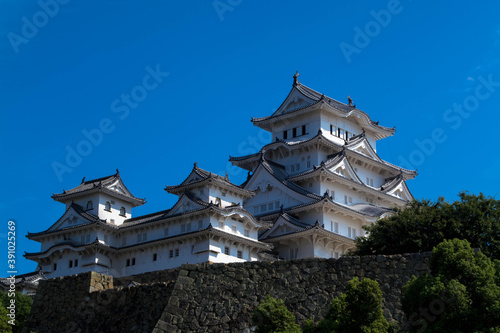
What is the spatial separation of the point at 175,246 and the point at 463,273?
41763 millimetres

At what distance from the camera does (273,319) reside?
82.4 feet

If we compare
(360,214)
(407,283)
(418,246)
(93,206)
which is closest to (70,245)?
(93,206)

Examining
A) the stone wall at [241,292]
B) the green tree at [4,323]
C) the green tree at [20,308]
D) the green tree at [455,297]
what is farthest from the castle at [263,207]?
the green tree at [455,297]

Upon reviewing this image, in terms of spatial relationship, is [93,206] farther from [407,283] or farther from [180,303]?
[407,283]

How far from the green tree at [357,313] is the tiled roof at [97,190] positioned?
47.9 m

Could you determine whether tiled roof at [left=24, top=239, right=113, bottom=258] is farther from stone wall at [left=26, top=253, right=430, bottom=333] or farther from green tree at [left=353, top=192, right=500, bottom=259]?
stone wall at [left=26, top=253, right=430, bottom=333]

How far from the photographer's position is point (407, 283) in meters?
25.5

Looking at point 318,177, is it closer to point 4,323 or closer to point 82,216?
point 82,216

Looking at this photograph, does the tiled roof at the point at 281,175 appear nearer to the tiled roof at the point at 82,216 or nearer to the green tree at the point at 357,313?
the tiled roof at the point at 82,216

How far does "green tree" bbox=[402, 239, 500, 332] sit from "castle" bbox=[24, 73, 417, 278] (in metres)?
37.7

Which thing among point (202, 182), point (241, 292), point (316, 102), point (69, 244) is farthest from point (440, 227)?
point (69, 244)

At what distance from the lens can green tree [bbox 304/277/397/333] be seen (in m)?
24.0

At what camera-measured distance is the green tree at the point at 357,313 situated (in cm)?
2398

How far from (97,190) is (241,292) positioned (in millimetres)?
44395
